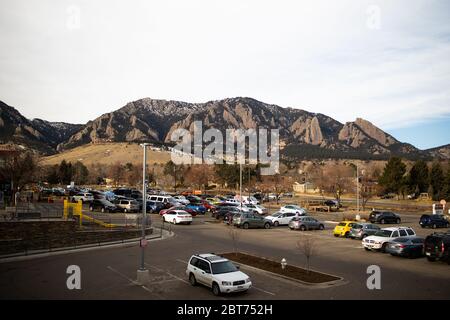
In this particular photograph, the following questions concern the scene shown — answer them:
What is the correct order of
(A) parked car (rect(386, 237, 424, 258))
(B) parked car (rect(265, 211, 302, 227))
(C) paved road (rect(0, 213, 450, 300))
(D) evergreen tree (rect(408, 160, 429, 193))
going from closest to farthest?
(C) paved road (rect(0, 213, 450, 300)), (A) parked car (rect(386, 237, 424, 258)), (B) parked car (rect(265, 211, 302, 227)), (D) evergreen tree (rect(408, 160, 429, 193))

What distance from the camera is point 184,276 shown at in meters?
19.1

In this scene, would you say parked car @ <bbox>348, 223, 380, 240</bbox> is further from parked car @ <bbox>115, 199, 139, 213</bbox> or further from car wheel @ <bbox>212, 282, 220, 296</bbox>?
parked car @ <bbox>115, 199, 139, 213</bbox>

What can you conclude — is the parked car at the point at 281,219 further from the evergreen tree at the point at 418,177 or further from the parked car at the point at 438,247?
the evergreen tree at the point at 418,177

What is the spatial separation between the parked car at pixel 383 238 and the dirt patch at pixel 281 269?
26.6 ft

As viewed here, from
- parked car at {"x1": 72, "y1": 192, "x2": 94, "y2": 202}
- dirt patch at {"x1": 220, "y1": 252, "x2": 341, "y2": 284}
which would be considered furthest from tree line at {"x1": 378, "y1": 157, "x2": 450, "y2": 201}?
dirt patch at {"x1": 220, "y1": 252, "x2": 341, "y2": 284}

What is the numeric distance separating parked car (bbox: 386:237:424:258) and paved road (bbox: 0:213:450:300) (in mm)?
448

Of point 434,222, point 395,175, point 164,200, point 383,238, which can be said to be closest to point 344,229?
point 383,238

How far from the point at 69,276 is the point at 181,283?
5.44 metres

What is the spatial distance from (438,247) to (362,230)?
950 centimetres

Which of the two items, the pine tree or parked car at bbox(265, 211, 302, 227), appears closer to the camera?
parked car at bbox(265, 211, 302, 227)

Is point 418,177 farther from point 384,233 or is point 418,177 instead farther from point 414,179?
point 384,233

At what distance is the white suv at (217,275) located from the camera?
15688 millimetres

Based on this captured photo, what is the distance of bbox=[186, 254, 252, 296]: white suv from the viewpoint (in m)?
15.7
